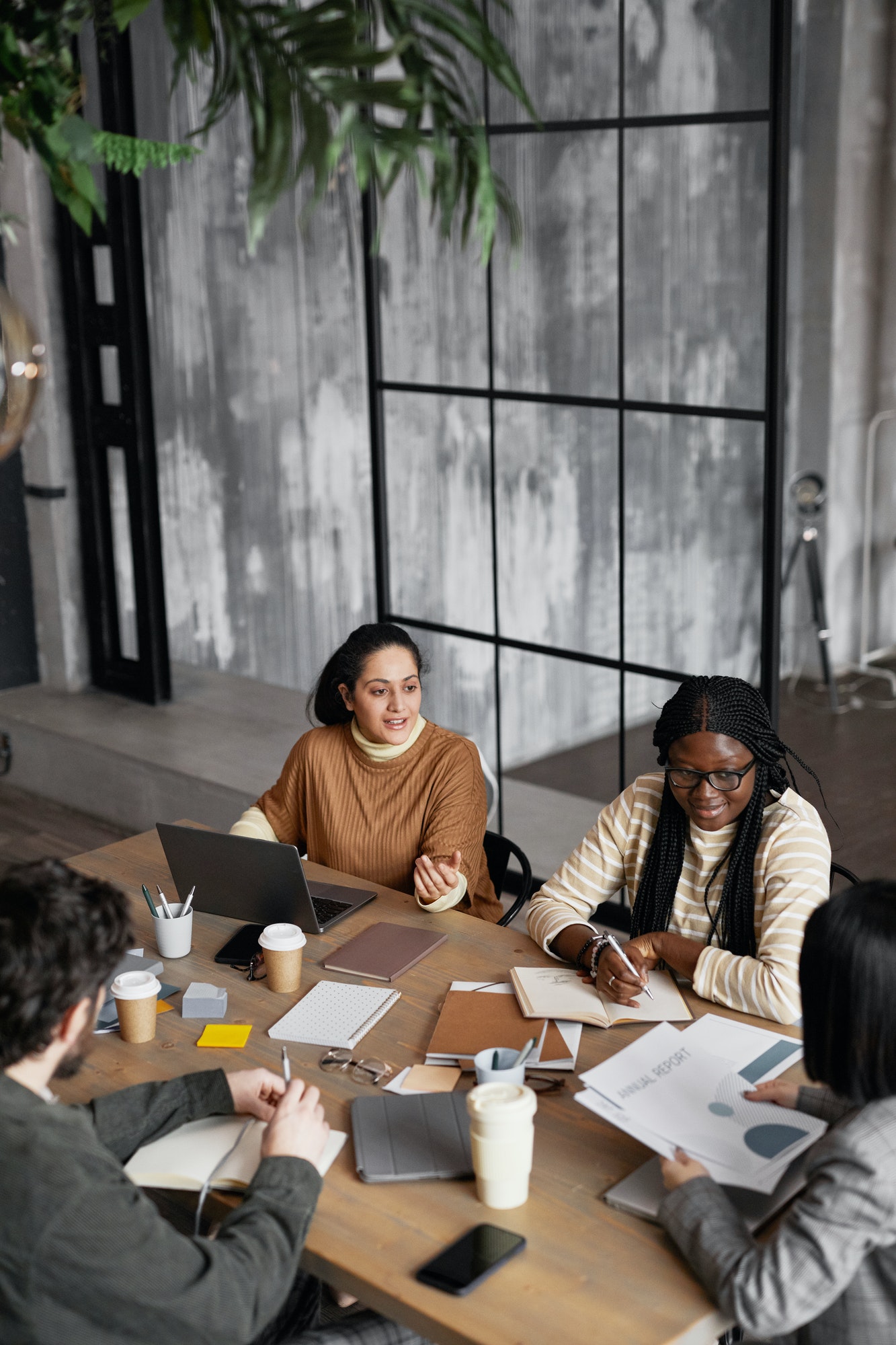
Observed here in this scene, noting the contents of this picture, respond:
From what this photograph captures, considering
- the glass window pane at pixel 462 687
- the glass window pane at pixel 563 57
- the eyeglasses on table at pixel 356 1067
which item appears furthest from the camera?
the glass window pane at pixel 462 687

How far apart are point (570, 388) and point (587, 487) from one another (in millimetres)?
328

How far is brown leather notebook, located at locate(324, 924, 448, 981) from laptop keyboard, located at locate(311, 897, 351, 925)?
0.27ft

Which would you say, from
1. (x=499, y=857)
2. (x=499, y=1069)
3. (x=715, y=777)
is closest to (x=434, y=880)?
(x=499, y=857)

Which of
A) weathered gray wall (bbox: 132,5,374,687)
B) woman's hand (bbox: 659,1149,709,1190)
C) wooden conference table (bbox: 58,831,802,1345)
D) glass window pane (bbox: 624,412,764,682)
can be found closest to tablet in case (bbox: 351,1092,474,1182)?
wooden conference table (bbox: 58,831,802,1345)

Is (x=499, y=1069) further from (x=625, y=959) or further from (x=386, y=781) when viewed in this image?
(x=386, y=781)

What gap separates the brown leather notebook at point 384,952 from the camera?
2244 millimetres

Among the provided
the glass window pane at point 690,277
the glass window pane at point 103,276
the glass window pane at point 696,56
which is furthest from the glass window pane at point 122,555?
the glass window pane at point 696,56

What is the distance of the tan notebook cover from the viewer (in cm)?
196

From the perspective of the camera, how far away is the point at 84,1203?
1.35m

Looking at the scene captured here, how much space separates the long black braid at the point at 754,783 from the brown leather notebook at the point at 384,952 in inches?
15.8

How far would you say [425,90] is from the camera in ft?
4.35

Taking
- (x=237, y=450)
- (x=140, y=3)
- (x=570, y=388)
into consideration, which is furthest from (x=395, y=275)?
(x=140, y=3)

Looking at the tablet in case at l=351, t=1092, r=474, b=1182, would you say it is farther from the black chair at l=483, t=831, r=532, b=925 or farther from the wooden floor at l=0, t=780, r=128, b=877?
the wooden floor at l=0, t=780, r=128, b=877

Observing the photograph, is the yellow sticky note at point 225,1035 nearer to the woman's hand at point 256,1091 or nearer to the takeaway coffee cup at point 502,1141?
the woman's hand at point 256,1091
